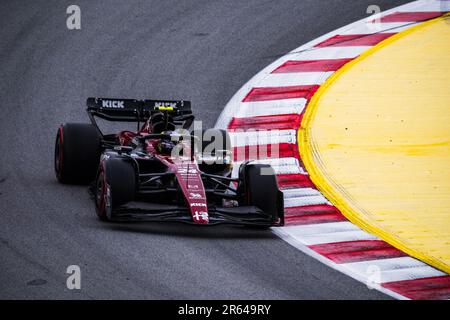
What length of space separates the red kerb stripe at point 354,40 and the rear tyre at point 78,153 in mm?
5962

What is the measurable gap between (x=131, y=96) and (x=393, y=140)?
157 inches

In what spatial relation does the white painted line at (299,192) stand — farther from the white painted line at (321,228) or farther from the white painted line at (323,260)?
the white painted line at (323,260)

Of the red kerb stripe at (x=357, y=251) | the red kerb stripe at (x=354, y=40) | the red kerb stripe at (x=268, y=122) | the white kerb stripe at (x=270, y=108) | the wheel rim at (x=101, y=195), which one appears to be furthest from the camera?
the red kerb stripe at (x=354, y=40)

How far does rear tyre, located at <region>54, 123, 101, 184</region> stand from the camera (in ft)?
38.3

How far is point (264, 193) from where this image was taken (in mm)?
10562

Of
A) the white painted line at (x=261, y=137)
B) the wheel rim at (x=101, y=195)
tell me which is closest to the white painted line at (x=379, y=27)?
the white painted line at (x=261, y=137)

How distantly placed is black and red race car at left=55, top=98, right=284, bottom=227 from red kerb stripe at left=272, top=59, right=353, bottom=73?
366cm

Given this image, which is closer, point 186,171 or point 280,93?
point 186,171

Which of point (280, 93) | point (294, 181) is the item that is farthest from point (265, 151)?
point (280, 93)

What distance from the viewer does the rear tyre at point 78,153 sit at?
11688 mm

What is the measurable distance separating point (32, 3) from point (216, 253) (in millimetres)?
9770

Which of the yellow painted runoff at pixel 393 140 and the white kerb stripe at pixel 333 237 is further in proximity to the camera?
the yellow painted runoff at pixel 393 140

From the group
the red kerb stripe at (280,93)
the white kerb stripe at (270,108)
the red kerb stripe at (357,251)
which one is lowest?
the red kerb stripe at (357,251)

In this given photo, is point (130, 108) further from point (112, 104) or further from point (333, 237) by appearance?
point (333, 237)
